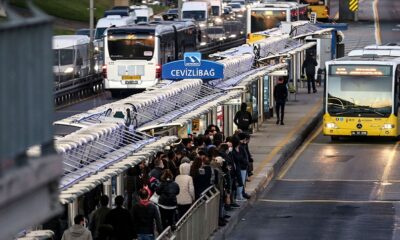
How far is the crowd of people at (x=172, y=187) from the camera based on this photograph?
54.3ft

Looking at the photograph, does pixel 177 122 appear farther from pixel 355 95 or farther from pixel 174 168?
pixel 355 95

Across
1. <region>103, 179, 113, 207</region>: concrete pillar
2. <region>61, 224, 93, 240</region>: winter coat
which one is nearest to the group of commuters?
<region>61, 224, 93, 240</region>: winter coat

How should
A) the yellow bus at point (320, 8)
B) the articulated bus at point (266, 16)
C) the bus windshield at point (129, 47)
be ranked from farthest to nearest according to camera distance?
the yellow bus at point (320, 8)
the articulated bus at point (266, 16)
the bus windshield at point (129, 47)

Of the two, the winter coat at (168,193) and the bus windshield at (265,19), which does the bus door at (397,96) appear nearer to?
the winter coat at (168,193)

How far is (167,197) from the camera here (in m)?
19.9

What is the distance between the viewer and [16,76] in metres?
6.98

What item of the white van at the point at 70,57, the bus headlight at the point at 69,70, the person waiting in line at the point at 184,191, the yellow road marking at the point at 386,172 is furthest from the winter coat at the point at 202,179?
the bus headlight at the point at 69,70

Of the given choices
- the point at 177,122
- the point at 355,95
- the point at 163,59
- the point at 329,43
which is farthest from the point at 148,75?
the point at 177,122

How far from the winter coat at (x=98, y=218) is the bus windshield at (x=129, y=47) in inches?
1429

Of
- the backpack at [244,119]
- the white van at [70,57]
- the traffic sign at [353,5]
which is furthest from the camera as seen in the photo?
the traffic sign at [353,5]

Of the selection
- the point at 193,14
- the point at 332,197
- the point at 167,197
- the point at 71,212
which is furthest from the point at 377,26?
the point at 71,212

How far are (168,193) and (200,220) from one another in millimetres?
1400

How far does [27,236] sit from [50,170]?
21.0ft

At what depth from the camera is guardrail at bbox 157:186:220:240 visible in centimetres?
1823
